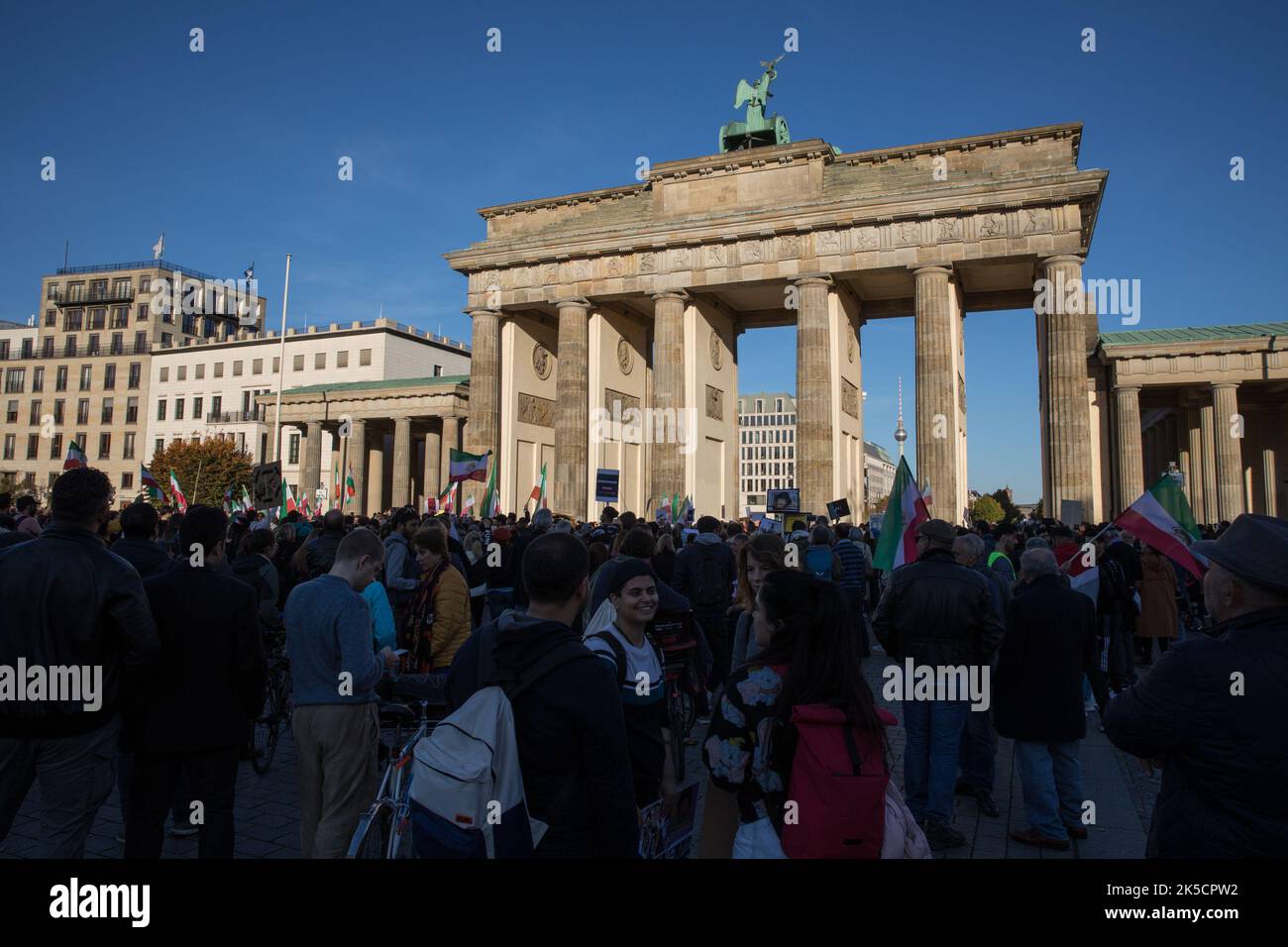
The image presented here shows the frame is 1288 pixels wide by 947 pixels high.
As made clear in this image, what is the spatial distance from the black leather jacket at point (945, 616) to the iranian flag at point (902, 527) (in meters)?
1.64

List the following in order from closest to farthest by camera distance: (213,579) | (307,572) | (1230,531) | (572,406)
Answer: (1230,531), (213,579), (307,572), (572,406)

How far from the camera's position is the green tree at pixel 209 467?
192ft

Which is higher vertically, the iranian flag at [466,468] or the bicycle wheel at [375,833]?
the iranian flag at [466,468]

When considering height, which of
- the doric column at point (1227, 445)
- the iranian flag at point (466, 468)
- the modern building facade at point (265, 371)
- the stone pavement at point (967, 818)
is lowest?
the stone pavement at point (967, 818)

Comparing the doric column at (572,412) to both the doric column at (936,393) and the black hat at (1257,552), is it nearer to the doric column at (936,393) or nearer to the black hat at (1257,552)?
the doric column at (936,393)

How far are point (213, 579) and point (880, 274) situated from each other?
3095cm

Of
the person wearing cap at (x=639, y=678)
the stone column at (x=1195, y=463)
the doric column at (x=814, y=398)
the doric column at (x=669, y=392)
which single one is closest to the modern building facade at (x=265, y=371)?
the doric column at (x=669, y=392)

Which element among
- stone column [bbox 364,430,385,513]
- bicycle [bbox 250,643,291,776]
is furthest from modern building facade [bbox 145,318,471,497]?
bicycle [bbox 250,643,291,776]

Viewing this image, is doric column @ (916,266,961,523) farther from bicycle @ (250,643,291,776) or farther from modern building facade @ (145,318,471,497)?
modern building facade @ (145,318,471,497)

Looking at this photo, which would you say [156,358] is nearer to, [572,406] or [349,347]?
[349,347]

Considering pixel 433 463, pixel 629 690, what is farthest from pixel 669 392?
pixel 629 690

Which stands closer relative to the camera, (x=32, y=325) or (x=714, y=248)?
(x=714, y=248)
